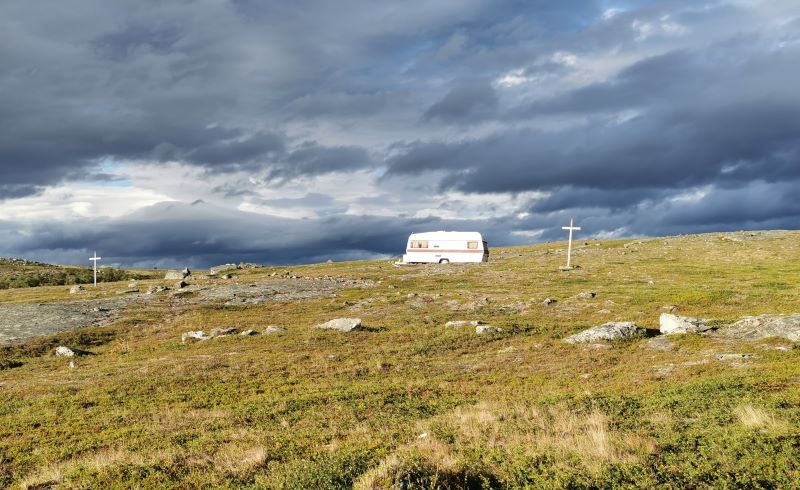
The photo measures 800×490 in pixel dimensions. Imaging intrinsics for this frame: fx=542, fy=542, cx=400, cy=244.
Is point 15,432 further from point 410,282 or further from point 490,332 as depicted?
point 410,282

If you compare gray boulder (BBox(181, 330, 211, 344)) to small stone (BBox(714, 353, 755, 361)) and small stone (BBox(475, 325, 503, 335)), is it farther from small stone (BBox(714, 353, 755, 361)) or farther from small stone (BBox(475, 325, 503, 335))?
small stone (BBox(714, 353, 755, 361))

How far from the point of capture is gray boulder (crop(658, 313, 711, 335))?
29513 mm

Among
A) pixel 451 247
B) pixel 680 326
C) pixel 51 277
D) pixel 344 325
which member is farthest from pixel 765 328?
pixel 51 277

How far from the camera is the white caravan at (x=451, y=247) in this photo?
9362 cm

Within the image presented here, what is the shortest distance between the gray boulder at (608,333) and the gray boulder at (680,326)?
1.27 metres

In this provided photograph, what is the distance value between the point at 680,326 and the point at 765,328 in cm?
418

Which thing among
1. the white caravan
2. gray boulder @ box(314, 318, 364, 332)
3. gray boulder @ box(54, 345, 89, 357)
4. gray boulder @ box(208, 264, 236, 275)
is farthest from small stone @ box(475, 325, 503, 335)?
gray boulder @ box(208, 264, 236, 275)

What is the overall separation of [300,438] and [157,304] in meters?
48.7

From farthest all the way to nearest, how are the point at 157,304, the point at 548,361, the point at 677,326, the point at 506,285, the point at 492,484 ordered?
the point at 506,285 < the point at 157,304 < the point at 677,326 < the point at 548,361 < the point at 492,484

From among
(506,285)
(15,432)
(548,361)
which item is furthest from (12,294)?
(548,361)

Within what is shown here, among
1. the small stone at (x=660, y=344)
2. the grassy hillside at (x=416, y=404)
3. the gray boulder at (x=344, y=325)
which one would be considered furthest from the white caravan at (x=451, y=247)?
the small stone at (x=660, y=344)

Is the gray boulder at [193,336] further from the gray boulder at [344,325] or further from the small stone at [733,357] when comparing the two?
the small stone at [733,357]

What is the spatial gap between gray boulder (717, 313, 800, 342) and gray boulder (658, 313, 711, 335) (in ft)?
3.25

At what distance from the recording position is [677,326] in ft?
99.2
